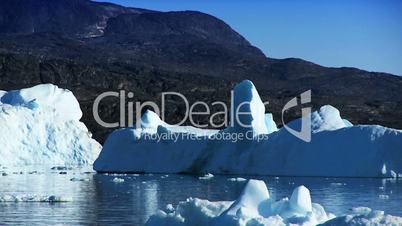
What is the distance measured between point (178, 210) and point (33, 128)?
113 feet

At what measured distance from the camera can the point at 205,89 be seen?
12119cm

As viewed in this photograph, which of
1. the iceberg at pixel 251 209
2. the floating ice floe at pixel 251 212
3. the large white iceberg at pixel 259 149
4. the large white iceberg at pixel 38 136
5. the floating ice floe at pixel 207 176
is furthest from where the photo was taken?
the large white iceberg at pixel 38 136

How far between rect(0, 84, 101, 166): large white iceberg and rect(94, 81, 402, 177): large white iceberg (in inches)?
307

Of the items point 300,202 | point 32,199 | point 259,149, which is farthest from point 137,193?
point 300,202

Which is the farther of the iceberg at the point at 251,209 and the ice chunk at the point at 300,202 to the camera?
the ice chunk at the point at 300,202

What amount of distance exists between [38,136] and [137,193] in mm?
23516

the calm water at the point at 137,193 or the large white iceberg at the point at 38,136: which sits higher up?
the large white iceberg at the point at 38,136

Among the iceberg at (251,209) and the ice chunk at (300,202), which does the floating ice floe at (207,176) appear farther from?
the ice chunk at (300,202)

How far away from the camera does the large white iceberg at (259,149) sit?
3375 centimetres

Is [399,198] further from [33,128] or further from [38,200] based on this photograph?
[33,128]

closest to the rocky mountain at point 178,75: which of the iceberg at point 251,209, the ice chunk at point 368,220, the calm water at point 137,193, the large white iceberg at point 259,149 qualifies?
the large white iceberg at point 259,149

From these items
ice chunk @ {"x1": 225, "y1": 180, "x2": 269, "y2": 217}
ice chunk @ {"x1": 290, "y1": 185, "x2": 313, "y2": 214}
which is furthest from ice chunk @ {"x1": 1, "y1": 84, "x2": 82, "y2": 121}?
ice chunk @ {"x1": 290, "y1": 185, "x2": 313, "y2": 214}

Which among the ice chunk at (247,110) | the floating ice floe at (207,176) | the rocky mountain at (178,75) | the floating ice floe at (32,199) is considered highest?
the rocky mountain at (178,75)

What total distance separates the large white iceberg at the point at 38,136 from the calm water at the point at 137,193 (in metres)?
8.47
